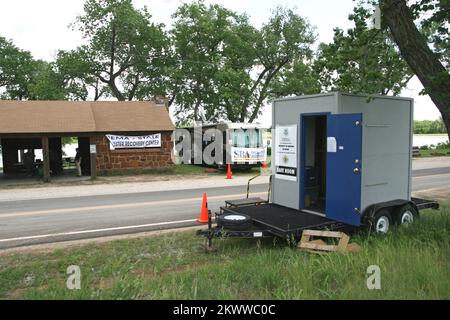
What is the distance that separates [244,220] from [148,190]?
10190 millimetres

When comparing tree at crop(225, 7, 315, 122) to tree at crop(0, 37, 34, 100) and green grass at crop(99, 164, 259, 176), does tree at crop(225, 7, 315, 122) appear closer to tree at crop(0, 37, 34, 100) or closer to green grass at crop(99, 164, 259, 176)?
green grass at crop(99, 164, 259, 176)

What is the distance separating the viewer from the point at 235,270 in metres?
5.55

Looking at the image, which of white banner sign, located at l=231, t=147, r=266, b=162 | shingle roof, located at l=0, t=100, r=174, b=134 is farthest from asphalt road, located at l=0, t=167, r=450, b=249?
shingle roof, located at l=0, t=100, r=174, b=134

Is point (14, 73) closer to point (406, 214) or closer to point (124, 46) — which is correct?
point (124, 46)

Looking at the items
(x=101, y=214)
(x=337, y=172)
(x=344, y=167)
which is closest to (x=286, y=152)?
(x=337, y=172)

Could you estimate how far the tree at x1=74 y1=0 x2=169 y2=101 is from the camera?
120 feet

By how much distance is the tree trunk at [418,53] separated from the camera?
21.5 feet

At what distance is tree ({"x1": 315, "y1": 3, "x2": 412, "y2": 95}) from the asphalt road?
495cm

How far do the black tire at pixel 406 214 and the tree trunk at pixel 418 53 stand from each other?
209cm

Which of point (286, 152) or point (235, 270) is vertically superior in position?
point (286, 152)

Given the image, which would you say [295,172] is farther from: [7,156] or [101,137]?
[7,156]

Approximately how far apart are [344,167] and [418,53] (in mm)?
2321

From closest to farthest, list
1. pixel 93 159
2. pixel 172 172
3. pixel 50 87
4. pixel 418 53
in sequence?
pixel 418 53, pixel 93 159, pixel 172 172, pixel 50 87

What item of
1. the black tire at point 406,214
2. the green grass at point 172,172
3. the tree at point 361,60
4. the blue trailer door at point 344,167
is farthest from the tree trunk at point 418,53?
the green grass at point 172,172
